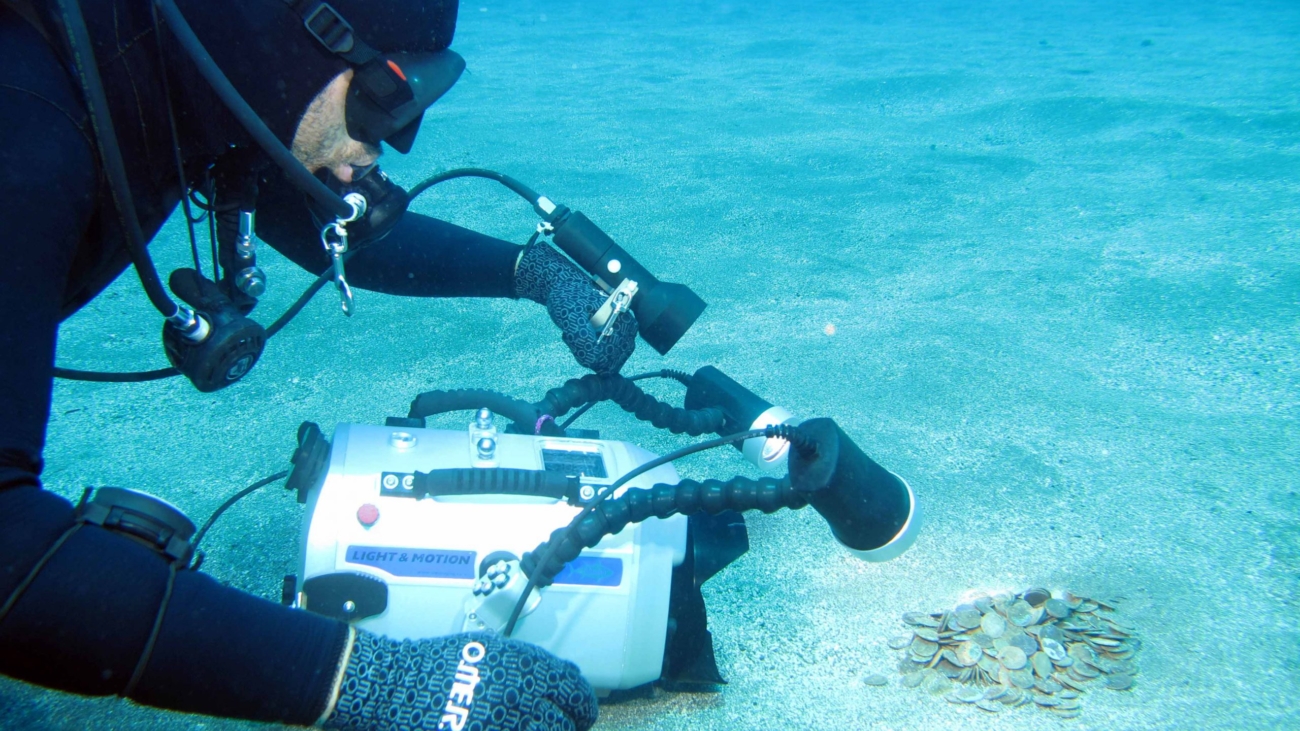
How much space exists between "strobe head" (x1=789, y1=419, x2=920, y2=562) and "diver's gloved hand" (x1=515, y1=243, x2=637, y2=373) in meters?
0.66

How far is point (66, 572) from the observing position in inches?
37.5

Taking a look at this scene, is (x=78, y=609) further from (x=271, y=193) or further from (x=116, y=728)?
(x=271, y=193)

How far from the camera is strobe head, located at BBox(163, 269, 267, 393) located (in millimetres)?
1436

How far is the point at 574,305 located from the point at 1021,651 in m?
1.45

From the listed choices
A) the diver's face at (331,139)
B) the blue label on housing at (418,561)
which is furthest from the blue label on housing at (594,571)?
the diver's face at (331,139)

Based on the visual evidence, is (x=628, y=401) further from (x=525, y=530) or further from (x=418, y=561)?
(x=418, y=561)

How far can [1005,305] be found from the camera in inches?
144

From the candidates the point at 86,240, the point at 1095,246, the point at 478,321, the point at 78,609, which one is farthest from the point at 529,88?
the point at 78,609

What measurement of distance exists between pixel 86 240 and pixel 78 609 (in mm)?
760

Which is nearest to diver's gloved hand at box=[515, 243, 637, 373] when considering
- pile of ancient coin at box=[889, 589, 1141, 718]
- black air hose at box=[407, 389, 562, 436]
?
black air hose at box=[407, 389, 562, 436]

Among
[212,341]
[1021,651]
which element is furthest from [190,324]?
[1021,651]

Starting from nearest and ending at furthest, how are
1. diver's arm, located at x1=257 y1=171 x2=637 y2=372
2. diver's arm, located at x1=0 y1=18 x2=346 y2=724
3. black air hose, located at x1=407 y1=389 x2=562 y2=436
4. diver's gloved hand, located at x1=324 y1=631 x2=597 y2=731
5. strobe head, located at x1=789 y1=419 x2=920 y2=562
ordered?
diver's arm, located at x1=0 y1=18 x2=346 y2=724
diver's gloved hand, located at x1=324 y1=631 x2=597 y2=731
strobe head, located at x1=789 y1=419 x2=920 y2=562
black air hose, located at x1=407 y1=389 x2=562 y2=436
diver's arm, located at x1=257 y1=171 x2=637 y2=372

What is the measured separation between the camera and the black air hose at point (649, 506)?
1330mm

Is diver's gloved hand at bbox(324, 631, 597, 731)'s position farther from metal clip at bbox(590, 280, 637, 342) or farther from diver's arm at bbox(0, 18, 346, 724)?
metal clip at bbox(590, 280, 637, 342)
